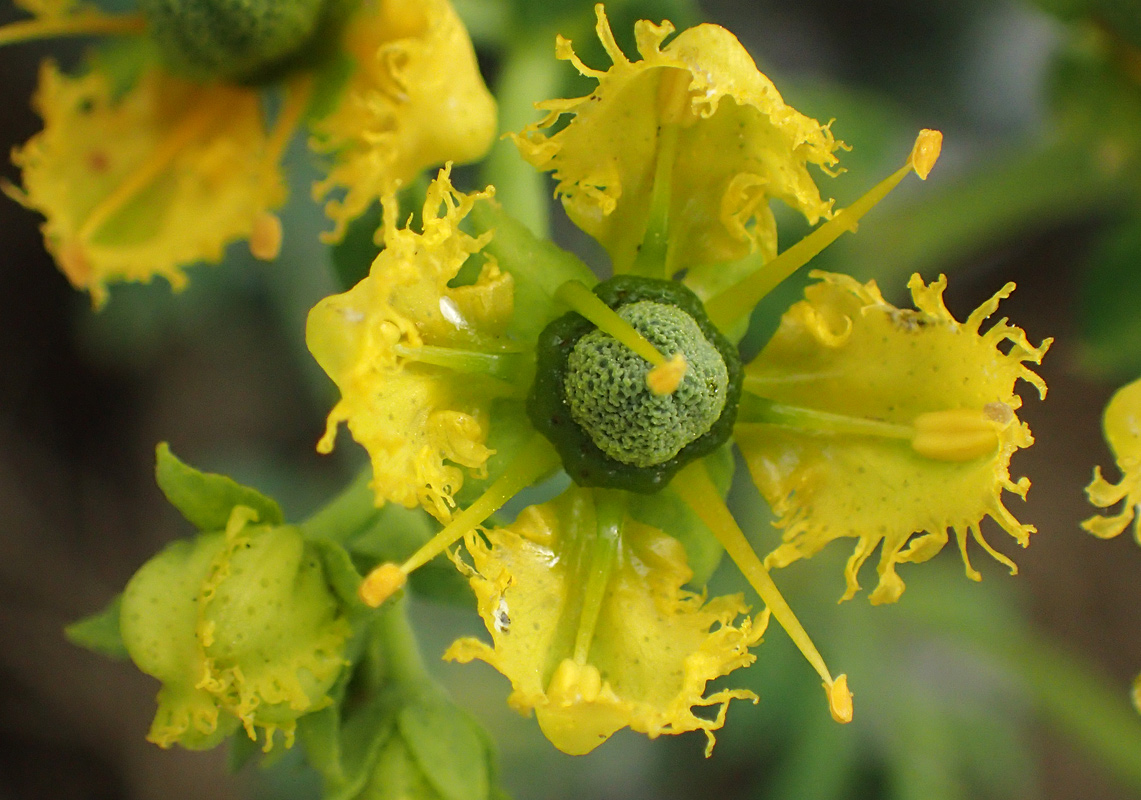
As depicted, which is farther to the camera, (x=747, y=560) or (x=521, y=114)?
(x=521, y=114)

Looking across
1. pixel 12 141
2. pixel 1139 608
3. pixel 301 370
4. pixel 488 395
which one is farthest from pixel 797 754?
pixel 12 141

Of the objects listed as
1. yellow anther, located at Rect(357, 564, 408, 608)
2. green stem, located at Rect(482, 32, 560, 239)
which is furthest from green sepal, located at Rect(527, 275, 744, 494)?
green stem, located at Rect(482, 32, 560, 239)

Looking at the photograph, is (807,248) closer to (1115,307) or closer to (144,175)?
(144,175)

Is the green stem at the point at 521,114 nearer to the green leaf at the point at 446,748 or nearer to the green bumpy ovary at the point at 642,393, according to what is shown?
the green bumpy ovary at the point at 642,393

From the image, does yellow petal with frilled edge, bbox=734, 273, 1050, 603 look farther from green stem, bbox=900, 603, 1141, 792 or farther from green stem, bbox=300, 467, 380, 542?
green stem, bbox=900, 603, 1141, 792

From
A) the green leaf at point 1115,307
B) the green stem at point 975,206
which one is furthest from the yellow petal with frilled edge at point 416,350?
the green leaf at point 1115,307

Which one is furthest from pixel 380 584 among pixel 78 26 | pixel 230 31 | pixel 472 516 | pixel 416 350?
pixel 78 26
